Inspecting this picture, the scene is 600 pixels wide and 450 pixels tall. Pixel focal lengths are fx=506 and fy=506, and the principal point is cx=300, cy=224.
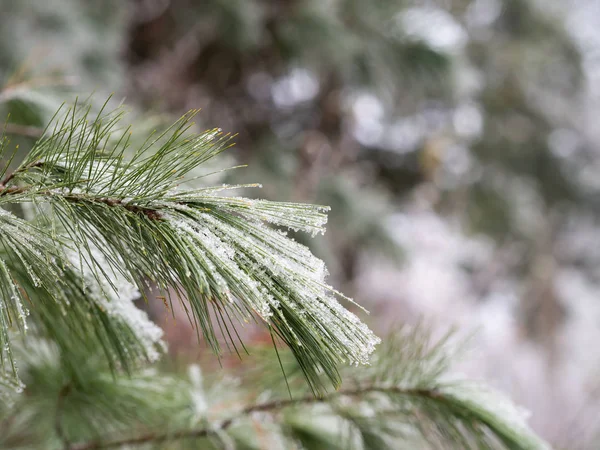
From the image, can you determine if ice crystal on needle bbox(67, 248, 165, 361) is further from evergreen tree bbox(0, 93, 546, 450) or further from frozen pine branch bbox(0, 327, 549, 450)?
frozen pine branch bbox(0, 327, 549, 450)

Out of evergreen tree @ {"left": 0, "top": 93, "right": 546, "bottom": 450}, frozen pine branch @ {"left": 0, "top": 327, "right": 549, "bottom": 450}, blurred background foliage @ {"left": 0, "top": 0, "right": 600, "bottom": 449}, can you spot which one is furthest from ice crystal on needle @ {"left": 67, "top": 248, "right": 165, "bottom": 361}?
blurred background foliage @ {"left": 0, "top": 0, "right": 600, "bottom": 449}

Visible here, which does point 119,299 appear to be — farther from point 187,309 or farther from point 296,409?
point 296,409

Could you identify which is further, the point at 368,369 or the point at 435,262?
the point at 435,262

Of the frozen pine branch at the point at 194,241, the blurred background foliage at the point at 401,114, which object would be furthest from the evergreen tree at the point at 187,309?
the blurred background foliage at the point at 401,114

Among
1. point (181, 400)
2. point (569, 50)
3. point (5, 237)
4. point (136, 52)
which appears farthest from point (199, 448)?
point (569, 50)

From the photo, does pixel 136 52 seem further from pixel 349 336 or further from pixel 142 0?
pixel 349 336

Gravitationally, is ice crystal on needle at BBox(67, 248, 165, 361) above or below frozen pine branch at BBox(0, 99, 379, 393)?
below

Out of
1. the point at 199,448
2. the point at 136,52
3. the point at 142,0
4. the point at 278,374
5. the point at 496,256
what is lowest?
the point at 199,448

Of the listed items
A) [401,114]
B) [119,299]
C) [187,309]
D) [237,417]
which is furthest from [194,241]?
[401,114]
